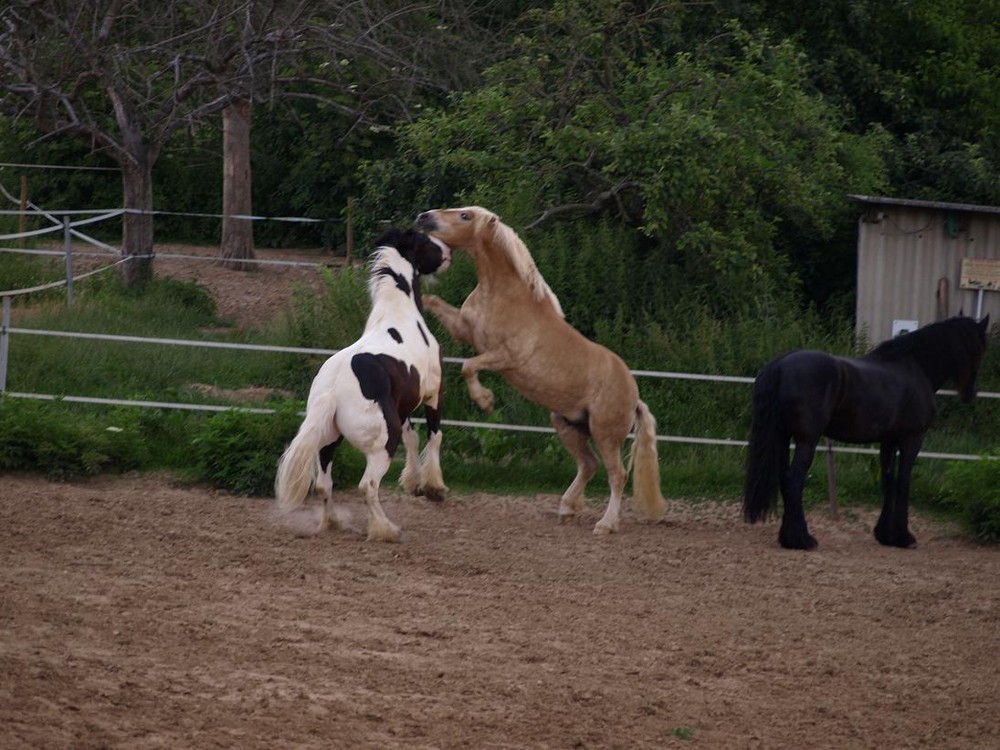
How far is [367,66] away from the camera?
55.0ft

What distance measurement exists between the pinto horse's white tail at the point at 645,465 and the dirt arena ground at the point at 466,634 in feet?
0.71

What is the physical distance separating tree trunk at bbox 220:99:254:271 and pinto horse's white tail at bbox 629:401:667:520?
10.6 m

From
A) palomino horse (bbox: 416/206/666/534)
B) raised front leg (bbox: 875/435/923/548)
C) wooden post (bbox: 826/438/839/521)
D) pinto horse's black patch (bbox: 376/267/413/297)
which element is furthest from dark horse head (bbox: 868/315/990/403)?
pinto horse's black patch (bbox: 376/267/413/297)

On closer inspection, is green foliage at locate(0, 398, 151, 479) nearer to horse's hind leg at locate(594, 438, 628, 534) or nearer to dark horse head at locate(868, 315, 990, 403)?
horse's hind leg at locate(594, 438, 628, 534)

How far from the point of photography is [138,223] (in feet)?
53.1

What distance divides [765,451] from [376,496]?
8.54ft

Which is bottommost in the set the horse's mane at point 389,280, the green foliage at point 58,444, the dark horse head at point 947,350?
the green foliage at point 58,444

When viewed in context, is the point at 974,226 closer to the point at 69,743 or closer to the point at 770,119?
the point at 770,119

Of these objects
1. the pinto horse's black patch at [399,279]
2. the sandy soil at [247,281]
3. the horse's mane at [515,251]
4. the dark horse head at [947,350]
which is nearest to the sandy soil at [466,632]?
the dark horse head at [947,350]

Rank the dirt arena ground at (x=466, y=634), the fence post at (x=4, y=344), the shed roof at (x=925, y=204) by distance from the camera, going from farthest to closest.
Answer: the shed roof at (x=925, y=204)
the fence post at (x=4, y=344)
the dirt arena ground at (x=466, y=634)

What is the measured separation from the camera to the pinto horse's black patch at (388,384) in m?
7.70

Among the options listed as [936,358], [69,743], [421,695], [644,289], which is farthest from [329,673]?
[644,289]

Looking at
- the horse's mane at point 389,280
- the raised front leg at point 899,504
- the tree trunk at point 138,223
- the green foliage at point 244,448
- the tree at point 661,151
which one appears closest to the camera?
the horse's mane at point 389,280

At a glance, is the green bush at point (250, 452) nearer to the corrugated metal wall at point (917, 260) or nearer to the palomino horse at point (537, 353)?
the palomino horse at point (537, 353)
